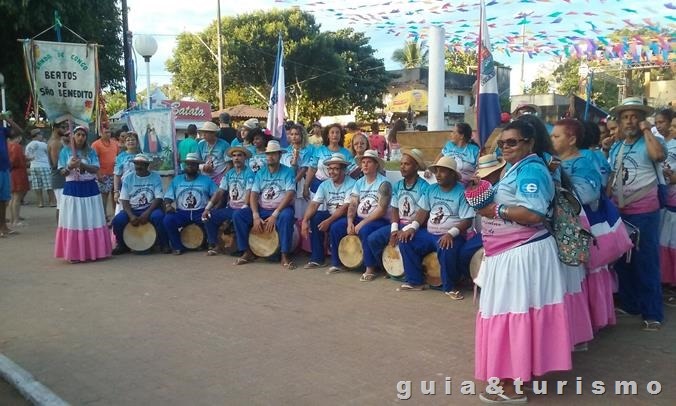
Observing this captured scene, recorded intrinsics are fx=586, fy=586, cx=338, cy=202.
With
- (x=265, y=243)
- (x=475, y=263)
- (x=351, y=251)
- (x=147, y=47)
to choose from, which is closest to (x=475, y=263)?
(x=475, y=263)

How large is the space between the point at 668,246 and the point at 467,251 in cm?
A: 197

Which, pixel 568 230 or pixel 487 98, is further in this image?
pixel 487 98

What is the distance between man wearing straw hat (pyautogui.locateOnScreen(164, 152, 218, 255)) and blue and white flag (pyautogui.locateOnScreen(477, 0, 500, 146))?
13.7ft

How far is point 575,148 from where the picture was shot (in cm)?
465

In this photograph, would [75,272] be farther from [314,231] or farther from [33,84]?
[314,231]

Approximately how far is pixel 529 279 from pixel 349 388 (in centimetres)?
143

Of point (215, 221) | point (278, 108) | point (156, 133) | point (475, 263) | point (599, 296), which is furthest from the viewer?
point (156, 133)

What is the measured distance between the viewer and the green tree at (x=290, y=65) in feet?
117

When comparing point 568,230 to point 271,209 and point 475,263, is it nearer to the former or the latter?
point 475,263

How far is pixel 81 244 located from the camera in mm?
8250

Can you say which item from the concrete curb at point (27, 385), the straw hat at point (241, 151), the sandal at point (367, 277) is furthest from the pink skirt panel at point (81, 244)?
the sandal at point (367, 277)

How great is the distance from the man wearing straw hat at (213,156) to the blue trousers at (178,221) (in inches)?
37.9

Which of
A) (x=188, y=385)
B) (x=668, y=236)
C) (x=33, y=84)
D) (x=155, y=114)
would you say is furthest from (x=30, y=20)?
(x=668, y=236)

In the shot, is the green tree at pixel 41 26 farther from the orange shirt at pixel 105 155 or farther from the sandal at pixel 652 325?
the sandal at pixel 652 325
